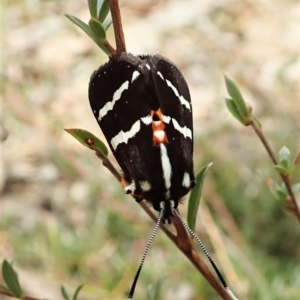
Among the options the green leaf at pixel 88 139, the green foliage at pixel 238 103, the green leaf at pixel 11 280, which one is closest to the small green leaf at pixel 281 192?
the green foliage at pixel 238 103

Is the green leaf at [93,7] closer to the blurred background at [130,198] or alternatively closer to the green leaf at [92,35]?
the green leaf at [92,35]

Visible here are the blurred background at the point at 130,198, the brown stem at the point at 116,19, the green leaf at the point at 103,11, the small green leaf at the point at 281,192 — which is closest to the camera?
the brown stem at the point at 116,19

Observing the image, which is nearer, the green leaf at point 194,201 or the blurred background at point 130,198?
the green leaf at point 194,201

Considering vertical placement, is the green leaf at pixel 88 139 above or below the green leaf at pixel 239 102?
below

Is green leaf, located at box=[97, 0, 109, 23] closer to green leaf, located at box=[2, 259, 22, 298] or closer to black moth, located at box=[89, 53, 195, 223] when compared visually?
black moth, located at box=[89, 53, 195, 223]

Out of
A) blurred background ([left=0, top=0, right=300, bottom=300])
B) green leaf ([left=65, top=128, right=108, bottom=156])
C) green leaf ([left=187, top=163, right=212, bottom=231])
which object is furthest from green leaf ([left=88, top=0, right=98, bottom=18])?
blurred background ([left=0, top=0, right=300, bottom=300])

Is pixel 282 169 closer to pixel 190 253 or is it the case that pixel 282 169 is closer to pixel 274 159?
pixel 274 159

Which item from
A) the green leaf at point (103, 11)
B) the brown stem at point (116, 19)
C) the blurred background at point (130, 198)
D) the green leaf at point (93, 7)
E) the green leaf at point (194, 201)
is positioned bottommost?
the green leaf at point (194, 201)

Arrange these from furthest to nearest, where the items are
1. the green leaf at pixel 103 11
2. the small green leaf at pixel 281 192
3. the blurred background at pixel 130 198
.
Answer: the blurred background at pixel 130 198
the small green leaf at pixel 281 192
the green leaf at pixel 103 11
